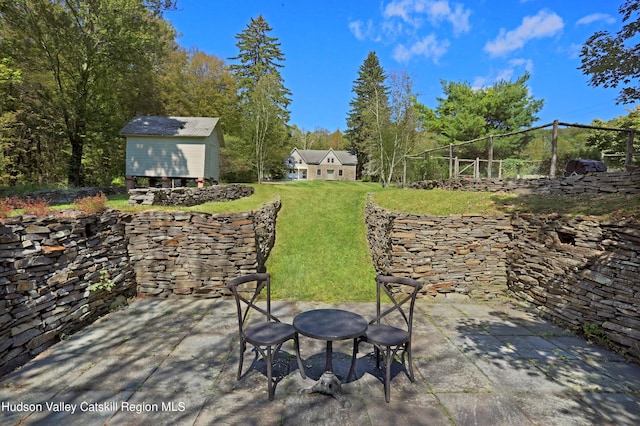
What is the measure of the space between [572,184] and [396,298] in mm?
5667

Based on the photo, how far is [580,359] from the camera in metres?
4.34

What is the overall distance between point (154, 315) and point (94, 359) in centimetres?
158

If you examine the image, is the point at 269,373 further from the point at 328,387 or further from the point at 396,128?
the point at 396,128

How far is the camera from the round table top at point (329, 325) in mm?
3223

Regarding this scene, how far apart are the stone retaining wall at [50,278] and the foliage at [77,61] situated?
14.4m

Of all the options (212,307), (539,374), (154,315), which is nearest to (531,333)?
(539,374)

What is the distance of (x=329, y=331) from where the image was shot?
10.9 ft

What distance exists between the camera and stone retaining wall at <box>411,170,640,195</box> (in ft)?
22.6

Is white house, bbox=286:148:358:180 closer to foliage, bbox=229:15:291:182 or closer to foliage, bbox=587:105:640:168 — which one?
foliage, bbox=229:15:291:182

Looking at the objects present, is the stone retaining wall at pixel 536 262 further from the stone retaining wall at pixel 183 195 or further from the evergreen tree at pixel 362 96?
the evergreen tree at pixel 362 96

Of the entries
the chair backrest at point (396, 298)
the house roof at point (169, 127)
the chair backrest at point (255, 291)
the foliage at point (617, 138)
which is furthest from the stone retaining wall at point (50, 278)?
the foliage at point (617, 138)

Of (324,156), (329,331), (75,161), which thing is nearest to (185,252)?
(329,331)

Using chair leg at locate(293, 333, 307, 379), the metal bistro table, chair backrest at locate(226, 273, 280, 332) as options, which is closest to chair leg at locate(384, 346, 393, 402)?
the metal bistro table

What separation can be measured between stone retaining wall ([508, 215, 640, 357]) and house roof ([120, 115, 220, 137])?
14.2 m
